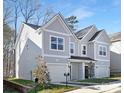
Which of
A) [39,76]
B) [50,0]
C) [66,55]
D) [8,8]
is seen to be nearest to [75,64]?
[66,55]

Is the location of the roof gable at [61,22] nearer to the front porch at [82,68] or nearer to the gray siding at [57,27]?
the gray siding at [57,27]

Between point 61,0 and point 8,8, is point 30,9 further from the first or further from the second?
point 61,0

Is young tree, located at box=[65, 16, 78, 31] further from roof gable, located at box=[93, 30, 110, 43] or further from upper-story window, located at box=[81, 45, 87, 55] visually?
roof gable, located at box=[93, 30, 110, 43]

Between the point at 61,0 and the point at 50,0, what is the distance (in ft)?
0.70

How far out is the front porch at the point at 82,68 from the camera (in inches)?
337

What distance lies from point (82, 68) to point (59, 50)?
1.95m

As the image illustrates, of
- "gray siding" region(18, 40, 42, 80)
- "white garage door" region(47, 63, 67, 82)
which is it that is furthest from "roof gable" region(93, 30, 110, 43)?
"gray siding" region(18, 40, 42, 80)

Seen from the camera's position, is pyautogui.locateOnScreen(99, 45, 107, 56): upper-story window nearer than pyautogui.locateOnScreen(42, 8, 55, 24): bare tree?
No

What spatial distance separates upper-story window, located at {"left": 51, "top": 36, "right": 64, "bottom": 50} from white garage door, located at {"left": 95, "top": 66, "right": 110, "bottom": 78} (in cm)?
278

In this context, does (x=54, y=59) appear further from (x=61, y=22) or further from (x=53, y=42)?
(x=61, y=22)

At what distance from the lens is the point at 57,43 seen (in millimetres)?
7395

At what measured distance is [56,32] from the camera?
24.2ft

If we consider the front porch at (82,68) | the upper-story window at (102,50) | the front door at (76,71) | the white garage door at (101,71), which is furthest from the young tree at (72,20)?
the white garage door at (101,71)

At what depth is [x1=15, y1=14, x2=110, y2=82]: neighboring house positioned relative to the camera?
6945mm
